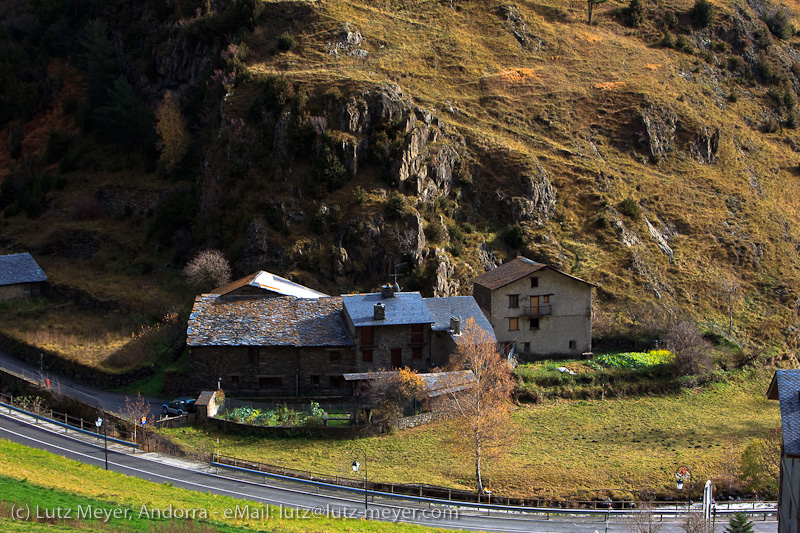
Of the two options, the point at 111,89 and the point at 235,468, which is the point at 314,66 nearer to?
the point at 111,89

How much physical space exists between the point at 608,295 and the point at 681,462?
2185cm

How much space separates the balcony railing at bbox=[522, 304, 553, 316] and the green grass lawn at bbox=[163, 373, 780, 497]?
24.7 feet

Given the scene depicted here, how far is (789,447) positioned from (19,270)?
57295mm

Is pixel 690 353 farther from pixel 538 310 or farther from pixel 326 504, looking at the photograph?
pixel 326 504

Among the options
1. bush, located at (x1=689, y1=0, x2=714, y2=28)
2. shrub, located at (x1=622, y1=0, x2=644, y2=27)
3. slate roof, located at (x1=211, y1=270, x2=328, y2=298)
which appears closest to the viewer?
slate roof, located at (x1=211, y1=270, x2=328, y2=298)

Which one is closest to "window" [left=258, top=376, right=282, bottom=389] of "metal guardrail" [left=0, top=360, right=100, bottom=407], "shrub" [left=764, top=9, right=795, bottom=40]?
"metal guardrail" [left=0, top=360, right=100, bottom=407]

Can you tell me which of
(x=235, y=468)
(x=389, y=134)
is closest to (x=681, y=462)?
(x=235, y=468)

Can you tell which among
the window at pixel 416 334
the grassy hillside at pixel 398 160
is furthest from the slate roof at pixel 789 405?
the grassy hillside at pixel 398 160

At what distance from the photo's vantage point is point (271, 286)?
57781mm

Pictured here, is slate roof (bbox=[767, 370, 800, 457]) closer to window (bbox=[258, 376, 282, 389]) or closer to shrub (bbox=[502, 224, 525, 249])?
window (bbox=[258, 376, 282, 389])

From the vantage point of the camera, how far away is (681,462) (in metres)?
45.7

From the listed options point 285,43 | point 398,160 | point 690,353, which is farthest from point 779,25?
point 690,353

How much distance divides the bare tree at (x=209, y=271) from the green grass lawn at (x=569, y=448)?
1720 centimetres

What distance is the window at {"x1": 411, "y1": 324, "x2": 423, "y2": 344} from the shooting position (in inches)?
2178
